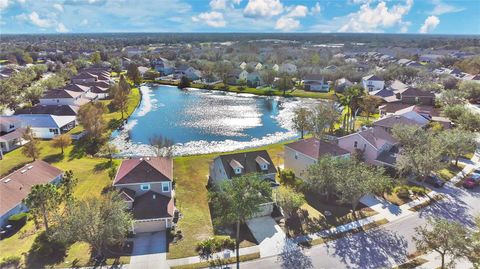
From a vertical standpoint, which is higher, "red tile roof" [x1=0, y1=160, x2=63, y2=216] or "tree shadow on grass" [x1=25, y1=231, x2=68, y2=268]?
"red tile roof" [x1=0, y1=160, x2=63, y2=216]

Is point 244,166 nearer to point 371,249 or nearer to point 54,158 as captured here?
point 371,249

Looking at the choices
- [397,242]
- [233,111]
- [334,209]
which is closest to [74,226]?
[334,209]

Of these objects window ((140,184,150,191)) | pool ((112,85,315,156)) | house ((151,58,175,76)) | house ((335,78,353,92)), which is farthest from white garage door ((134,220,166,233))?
house ((151,58,175,76))

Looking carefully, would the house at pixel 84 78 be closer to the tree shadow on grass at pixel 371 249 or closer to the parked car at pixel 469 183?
the tree shadow on grass at pixel 371 249

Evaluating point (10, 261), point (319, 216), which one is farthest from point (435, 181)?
point (10, 261)

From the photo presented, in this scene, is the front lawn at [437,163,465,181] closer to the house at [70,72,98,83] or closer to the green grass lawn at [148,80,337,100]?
the green grass lawn at [148,80,337,100]

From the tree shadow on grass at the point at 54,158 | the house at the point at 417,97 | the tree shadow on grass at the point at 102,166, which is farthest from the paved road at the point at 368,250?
the house at the point at 417,97

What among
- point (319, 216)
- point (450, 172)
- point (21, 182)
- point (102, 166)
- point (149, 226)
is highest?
point (21, 182)
